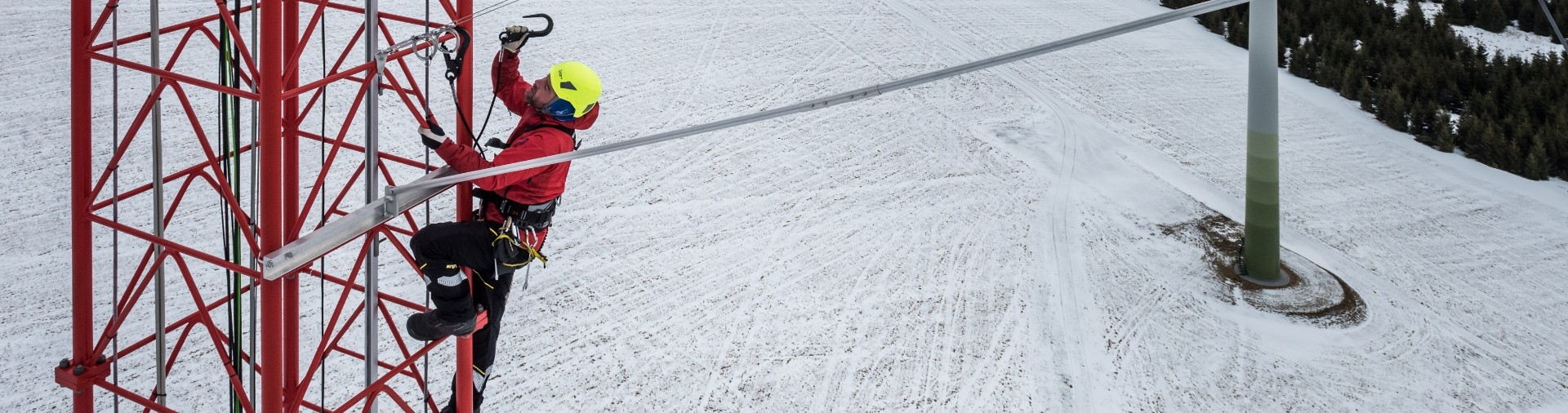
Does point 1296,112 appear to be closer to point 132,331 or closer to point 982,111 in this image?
point 982,111

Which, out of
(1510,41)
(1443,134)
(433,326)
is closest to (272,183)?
(433,326)

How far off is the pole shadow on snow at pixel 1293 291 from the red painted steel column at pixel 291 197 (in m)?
8.11

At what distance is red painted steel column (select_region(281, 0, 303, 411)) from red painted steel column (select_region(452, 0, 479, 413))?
0.77m

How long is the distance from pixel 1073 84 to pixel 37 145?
12085mm

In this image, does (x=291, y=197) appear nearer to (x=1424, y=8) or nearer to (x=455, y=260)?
(x=455, y=260)

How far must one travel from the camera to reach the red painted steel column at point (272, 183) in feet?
17.2

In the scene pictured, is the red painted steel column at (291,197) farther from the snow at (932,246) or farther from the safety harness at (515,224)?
the snow at (932,246)

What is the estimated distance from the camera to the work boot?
6.44m

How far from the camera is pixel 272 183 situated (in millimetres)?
5484

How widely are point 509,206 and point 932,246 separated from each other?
634 centimetres

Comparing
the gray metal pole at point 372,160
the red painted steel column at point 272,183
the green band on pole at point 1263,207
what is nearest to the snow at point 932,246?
the green band on pole at point 1263,207

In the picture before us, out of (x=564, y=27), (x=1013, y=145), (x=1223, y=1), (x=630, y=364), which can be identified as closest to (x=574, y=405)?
(x=630, y=364)

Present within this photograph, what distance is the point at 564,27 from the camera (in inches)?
691

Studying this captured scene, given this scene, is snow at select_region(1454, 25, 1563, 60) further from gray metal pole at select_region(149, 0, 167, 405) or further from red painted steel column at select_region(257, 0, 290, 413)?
gray metal pole at select_region(149, 0, 167, 405)
